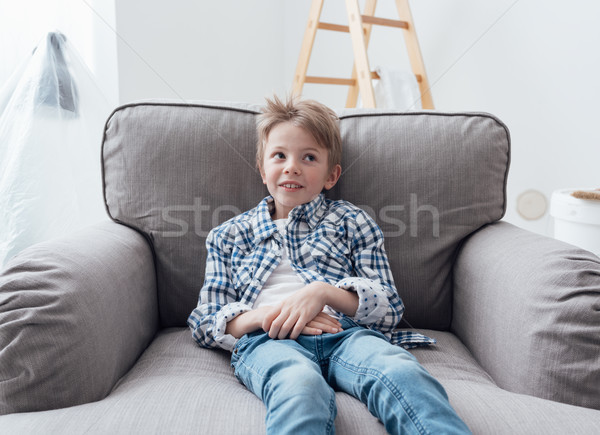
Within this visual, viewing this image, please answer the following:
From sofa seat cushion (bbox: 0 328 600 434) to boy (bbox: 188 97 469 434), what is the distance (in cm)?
4

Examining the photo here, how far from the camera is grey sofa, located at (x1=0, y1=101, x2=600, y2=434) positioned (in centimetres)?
79

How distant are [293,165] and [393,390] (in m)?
0.53

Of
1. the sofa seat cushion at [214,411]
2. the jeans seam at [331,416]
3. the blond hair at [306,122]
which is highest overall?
the blond hair at [306,122]

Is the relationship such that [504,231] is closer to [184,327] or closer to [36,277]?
[184,327]

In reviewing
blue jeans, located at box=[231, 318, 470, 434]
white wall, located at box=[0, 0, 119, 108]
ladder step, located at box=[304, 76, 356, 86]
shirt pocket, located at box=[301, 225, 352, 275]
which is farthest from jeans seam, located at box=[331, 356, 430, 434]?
ladder step, located at box=[304, 76, 356, 86]

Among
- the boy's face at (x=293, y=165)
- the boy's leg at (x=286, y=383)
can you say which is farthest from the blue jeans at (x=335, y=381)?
the boy's face at (x=293, y=165)

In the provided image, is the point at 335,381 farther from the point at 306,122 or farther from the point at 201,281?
the point at 306,122

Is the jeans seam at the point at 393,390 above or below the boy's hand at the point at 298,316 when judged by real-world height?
below

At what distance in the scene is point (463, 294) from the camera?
1154 millimetres

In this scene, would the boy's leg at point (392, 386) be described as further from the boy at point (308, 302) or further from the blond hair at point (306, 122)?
the blond hair at point (306, 122)

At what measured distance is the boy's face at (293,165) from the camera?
114cm

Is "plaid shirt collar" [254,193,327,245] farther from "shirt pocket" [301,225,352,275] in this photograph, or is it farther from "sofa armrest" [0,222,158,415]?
"sofa armrest" [0,222,158,415]

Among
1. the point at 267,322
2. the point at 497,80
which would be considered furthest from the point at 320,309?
the point at 497,80

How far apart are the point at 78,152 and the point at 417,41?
5.18ft
